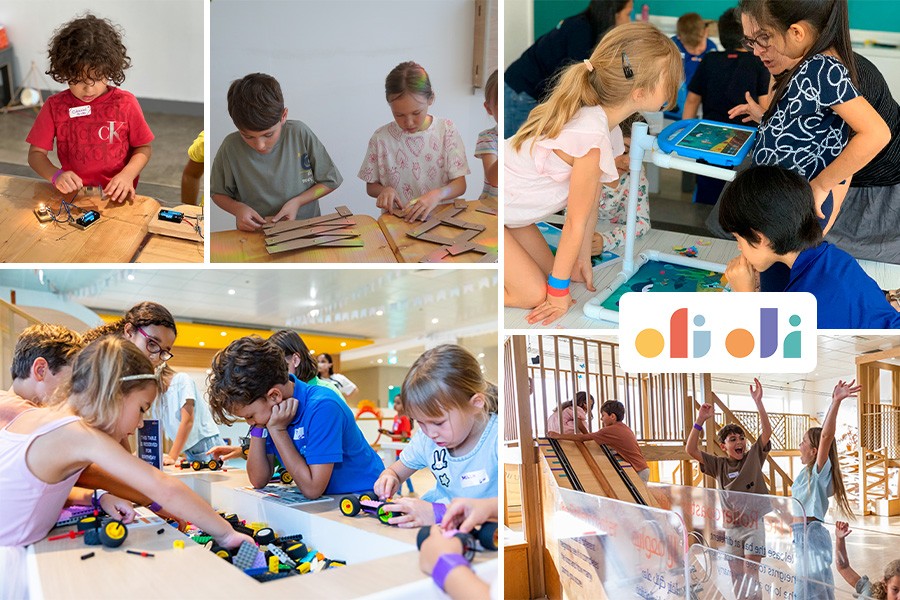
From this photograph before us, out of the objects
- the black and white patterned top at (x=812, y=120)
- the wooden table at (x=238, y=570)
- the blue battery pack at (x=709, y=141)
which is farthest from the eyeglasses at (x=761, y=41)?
the wooden table at (x=238, y=570)

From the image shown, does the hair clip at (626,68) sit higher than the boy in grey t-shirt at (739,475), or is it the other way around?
the hair clip at (626,68)

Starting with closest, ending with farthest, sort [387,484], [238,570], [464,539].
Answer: [238,570]
[464,539]
[387,484]

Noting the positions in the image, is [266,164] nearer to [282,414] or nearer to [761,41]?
[282,414]

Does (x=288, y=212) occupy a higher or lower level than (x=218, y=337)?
higher

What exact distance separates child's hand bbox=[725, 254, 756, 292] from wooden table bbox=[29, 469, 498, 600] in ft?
3.26

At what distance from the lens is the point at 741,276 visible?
217 cm

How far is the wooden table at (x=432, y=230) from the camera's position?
6.37ft

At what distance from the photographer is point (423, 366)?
180 cm

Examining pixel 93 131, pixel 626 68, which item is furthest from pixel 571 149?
pixel 93 131

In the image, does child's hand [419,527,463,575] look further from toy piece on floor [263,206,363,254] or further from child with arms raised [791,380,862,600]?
child with arms raised [791,380,862,600]

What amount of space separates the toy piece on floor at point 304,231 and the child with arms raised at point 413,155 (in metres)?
0.10

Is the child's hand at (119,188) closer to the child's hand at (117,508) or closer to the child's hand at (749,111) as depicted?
the child's hand at (117,508)

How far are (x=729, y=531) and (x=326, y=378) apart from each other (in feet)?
3.97

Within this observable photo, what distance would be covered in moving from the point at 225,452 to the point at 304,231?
688 mm
